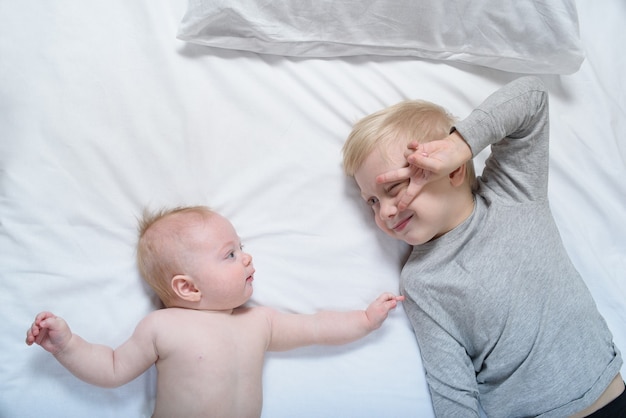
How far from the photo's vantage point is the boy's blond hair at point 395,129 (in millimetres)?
1128

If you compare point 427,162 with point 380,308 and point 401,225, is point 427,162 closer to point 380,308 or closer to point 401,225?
point 401,225

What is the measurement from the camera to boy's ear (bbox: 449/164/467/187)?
1137 mm

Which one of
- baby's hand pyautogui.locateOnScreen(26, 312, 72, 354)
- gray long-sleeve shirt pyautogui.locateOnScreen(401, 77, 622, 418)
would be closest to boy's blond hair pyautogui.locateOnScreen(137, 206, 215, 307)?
baby's hand pyautogui.locateOnScreen(26, 312, 72, 354)

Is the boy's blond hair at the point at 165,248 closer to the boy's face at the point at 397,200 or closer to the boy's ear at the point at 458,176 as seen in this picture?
the boy's face at the point at 397,200

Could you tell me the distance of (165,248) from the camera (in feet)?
3.50

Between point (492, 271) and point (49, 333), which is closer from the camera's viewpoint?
point (49, 333)

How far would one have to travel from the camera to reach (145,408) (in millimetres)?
1055

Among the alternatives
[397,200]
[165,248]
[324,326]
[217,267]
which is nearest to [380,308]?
[324,326]

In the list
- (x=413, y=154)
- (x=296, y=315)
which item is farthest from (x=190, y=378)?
(x=413, y=154)

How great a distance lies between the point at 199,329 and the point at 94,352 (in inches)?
7.5

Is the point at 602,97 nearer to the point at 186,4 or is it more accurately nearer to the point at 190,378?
the point at 186,4

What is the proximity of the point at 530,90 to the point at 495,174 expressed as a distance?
0.19m

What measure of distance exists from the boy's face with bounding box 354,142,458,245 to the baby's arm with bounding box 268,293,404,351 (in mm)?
160

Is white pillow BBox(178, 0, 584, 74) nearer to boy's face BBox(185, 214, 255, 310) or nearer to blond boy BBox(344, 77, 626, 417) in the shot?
blond boy BBox(344, 77, 626, 417)
